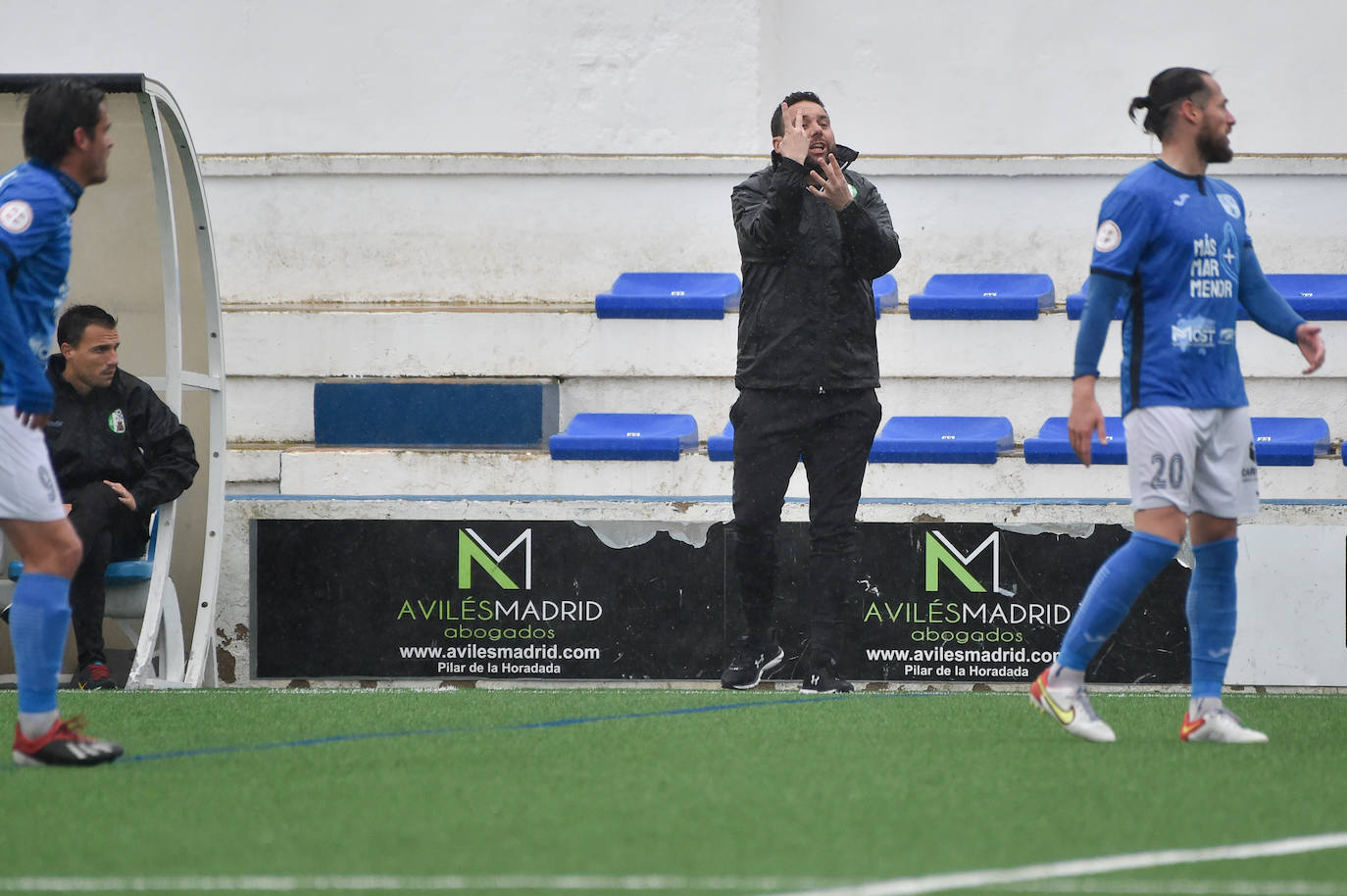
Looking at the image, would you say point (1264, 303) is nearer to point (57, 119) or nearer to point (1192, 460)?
point (1192, 460)

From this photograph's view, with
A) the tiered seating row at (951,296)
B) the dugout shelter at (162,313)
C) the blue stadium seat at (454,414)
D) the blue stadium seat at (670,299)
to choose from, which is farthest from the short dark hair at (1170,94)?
the blue stadium seat at (454,414)

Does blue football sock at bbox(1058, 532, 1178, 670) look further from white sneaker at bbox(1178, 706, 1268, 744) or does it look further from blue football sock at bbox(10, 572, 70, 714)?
blue football sock at bbox(10, 572, 70, 714)

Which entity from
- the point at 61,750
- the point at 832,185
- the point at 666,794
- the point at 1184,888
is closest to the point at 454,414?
the point at 832,185

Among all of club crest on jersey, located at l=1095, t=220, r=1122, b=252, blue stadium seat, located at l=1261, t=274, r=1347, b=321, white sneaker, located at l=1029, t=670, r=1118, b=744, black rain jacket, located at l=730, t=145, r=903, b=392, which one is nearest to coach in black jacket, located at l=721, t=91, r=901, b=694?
black rain jacket, located at l=730, t=145, r=903, b=392

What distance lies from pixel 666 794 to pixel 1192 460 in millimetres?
1690

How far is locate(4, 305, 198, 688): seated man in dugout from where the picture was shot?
22.8ft

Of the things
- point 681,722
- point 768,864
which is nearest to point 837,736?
point 681,722

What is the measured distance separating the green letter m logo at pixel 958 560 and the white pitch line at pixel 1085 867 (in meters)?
4.06

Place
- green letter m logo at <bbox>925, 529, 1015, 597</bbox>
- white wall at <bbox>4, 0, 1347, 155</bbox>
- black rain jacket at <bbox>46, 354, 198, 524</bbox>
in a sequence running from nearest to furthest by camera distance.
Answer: black rain jacket at <bbox>46, 354, 198, 524</bbox>
green letter m logo at <bbox>925, 529, 1015, 597</bbox>
white wall at <bbox>4, 0, 1347, 155</bbox>

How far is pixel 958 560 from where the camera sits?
24.8ft

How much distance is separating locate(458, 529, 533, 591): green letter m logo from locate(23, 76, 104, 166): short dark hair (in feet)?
11.7

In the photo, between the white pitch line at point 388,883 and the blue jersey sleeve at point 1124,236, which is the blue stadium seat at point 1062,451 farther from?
the white pitch line at point 388,883

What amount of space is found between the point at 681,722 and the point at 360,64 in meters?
6.26

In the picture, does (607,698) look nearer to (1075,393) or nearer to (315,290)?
(1075,393)
